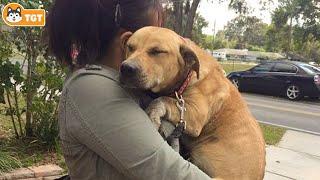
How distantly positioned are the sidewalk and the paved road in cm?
180

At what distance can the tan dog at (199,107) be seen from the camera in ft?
6.26

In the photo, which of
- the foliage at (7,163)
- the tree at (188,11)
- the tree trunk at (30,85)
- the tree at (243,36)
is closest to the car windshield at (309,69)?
the tree at (188,11)

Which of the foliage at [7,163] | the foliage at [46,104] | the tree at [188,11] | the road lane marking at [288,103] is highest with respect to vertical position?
the tree at [188,11]

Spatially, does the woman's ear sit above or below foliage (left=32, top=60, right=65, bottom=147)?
above

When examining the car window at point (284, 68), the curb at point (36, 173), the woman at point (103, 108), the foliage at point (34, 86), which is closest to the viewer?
the woman at point (103, 108)

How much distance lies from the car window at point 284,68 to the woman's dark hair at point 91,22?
53.6ft

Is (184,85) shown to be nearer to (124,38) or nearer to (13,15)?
(124,38)

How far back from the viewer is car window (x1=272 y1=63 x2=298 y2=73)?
1746cm

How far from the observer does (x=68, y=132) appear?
157 cm

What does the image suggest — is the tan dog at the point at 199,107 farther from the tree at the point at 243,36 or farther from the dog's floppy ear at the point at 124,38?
the tree at the point at 243,36

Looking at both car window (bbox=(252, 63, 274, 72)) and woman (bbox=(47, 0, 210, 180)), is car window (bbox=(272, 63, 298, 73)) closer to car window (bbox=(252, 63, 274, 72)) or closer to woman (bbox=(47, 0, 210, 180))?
car window (bbox=(252, 63, 274, 72))

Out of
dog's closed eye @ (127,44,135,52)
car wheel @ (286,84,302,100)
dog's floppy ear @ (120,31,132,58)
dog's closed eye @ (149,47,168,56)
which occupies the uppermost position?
dog's floppy ear @ (120,31,132,58)

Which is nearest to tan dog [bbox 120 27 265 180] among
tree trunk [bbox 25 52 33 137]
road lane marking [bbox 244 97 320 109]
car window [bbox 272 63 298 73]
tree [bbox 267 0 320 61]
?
tree trunk [bbox 25 52 33 137]

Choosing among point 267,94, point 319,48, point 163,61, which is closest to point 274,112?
point 267,94
